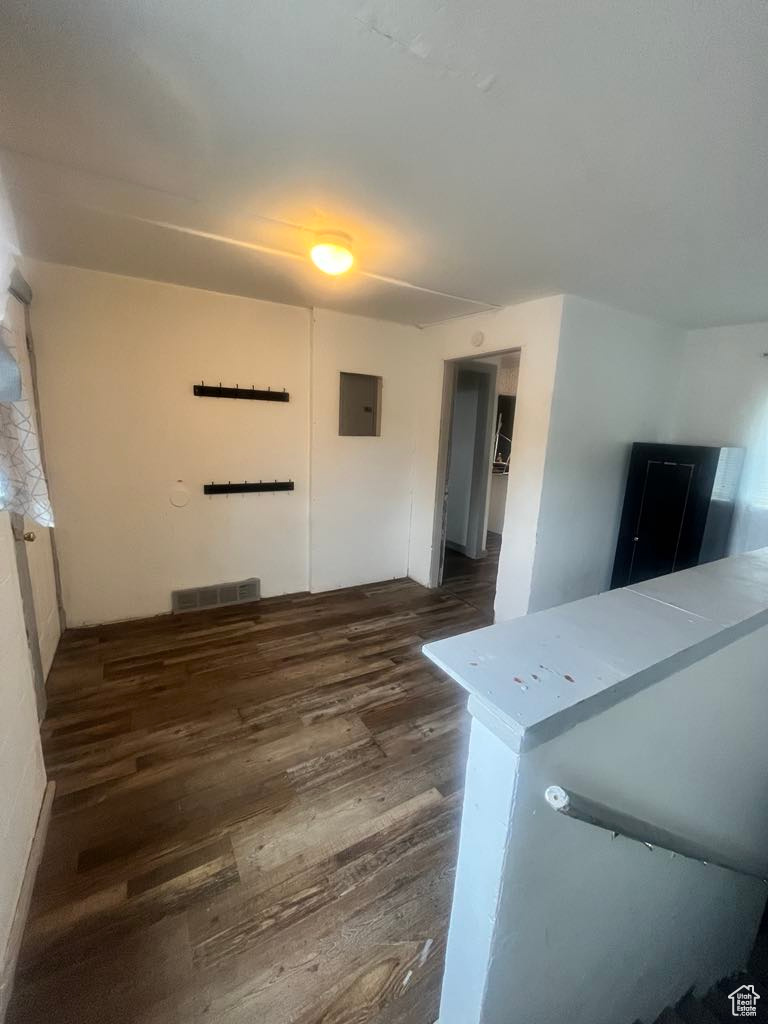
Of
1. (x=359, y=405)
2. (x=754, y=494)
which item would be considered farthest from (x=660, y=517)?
(x=359, y=405)

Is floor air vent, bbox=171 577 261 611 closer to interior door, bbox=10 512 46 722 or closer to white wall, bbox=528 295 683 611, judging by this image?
interior door, bbox=10 512 46 722

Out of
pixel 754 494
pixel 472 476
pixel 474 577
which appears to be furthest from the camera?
pixel 472 476

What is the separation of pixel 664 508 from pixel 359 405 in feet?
8.45

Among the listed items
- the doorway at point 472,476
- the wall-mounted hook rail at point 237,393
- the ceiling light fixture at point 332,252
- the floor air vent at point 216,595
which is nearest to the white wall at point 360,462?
the wall-mounted hook rail at point 237,393

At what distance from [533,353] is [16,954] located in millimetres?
3543

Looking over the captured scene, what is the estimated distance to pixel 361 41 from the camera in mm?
946

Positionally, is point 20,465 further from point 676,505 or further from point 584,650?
point 676,505

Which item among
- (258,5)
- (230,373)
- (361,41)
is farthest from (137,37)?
(230,373)

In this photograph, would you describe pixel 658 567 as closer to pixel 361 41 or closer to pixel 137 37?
pixel 361 41

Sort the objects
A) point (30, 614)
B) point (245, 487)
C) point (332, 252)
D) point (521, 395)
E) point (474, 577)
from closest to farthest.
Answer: point (332, 252), point (30, 614), point (521, 395), point (245, 487), point (474, 577)

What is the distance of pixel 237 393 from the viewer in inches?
122

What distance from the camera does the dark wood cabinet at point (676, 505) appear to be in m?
2.86

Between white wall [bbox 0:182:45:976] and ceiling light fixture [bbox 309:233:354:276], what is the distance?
115cm

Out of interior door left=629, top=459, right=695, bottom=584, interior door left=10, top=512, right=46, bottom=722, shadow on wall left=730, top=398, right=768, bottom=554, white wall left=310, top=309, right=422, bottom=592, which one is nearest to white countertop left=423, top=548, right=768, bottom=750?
interior door left=629, top=459, right=695, bottom=584
